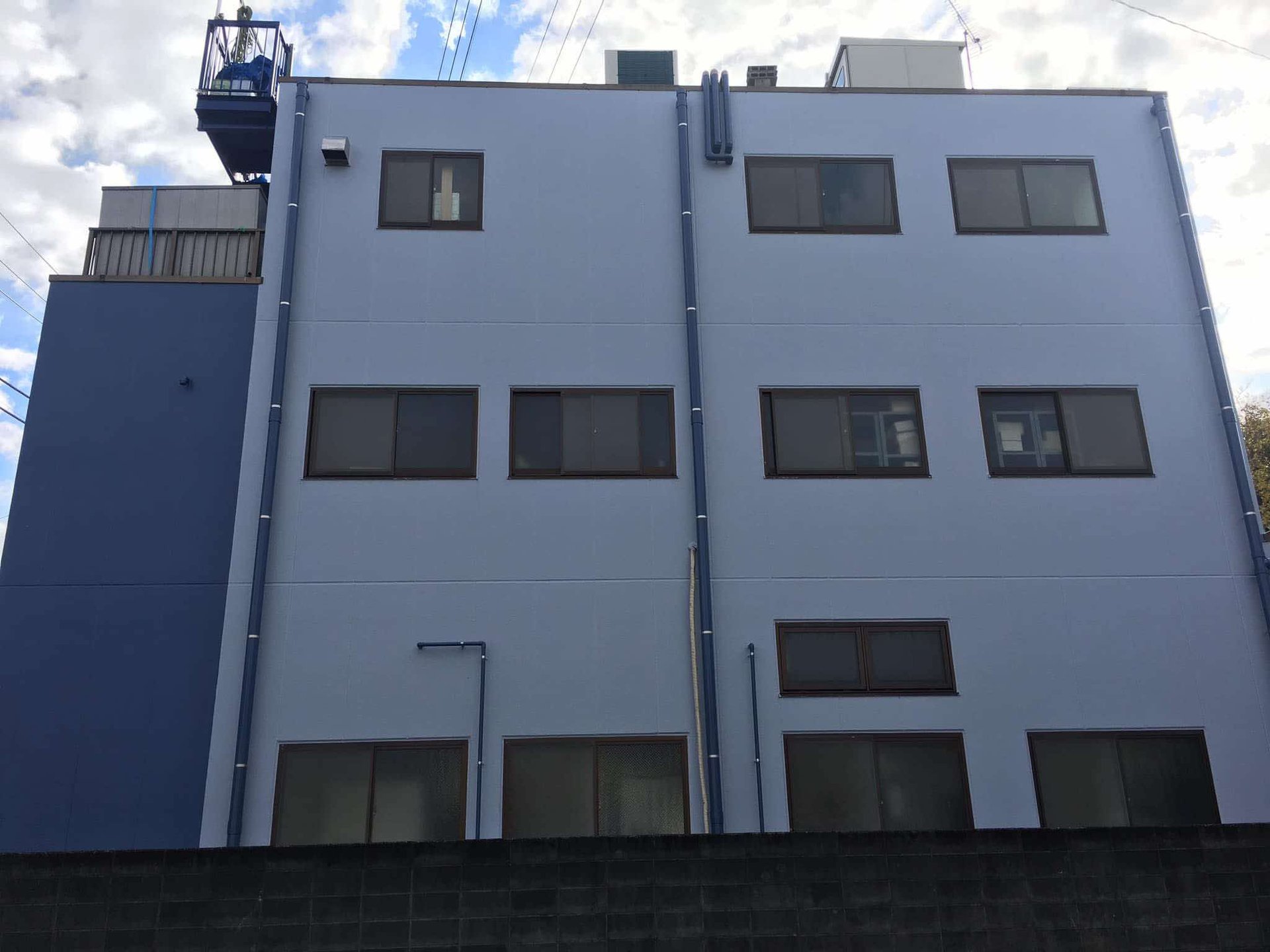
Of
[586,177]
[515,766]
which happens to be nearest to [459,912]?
[515,766]

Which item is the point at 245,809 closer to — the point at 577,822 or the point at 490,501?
the point at 577,822

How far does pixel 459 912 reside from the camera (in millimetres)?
5867

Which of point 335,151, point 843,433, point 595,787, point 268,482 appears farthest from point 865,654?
point 335,151

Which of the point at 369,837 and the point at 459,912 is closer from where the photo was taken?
the point at 459,912

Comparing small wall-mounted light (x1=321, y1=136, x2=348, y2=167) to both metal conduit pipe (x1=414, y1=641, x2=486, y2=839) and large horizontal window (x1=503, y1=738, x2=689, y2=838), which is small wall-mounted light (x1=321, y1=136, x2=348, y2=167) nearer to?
metal conduit pipe (x1=414, y1=641, x2=486, y2=839)

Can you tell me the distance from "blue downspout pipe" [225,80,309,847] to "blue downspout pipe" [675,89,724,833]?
4.15 meters

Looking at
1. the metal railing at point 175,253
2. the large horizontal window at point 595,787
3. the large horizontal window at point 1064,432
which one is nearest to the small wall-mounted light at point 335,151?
the metal railing at point 175,253

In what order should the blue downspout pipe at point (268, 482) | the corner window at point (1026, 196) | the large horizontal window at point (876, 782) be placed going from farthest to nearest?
the corner window at point (1026, 196)
the large horizontal window at point (876, 782)
the blue downspout pipe at point (268, 482)

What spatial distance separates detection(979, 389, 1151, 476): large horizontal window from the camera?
9.54 m

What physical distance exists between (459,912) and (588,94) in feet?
27.9

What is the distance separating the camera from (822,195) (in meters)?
10.2

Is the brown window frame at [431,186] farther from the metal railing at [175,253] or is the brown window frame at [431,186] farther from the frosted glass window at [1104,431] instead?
the frosted glass window at [1104,431]

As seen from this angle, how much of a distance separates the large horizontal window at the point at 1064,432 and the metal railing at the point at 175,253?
8.18m

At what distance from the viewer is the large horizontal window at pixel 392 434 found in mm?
9133
